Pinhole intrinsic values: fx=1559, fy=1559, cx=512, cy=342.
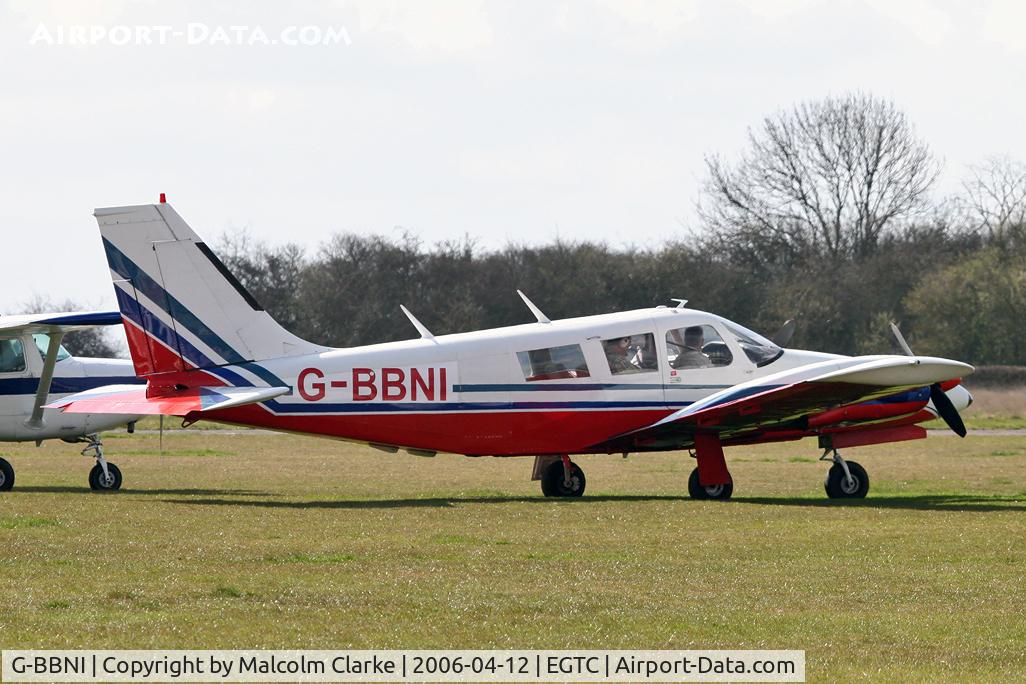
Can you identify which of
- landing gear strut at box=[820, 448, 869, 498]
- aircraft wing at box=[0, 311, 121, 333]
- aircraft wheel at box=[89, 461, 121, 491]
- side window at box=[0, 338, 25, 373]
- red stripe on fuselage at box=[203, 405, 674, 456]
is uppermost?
aircraft wing at box=[0, 311, 121, 333]

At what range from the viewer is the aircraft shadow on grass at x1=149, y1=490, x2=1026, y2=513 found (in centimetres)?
1766

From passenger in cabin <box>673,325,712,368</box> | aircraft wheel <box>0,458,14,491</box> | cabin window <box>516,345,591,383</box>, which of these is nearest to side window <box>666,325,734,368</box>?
passenger in cabin <box>673,325,712,368</box>

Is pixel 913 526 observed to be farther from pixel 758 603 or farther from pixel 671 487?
pixel 671 487

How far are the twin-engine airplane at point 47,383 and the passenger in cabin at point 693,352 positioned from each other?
25.1ft

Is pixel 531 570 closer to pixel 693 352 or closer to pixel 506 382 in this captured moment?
pixel 506 382

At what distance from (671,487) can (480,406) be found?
415cm

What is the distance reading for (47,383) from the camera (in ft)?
69.5

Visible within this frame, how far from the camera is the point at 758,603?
34.2 ft

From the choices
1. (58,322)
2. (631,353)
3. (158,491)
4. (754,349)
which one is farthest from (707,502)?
(58,322)

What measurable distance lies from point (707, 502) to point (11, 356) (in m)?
10.2

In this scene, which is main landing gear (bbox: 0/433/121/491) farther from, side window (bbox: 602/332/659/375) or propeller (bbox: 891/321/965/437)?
propeller (bbox: 891/321/965/437)

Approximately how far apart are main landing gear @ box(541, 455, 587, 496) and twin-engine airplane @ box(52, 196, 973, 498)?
3cm

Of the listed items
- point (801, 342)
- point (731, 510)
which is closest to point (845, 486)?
point (731, 510)

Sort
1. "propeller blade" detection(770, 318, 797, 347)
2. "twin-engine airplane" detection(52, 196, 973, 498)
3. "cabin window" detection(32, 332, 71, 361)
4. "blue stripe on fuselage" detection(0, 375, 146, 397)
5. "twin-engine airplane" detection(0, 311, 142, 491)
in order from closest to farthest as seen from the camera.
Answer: "twin-engine airplane" detection(52, 196, 973, 498), "propeller blade" detection(770, 318, 797, 347), "twin-engine airplane" detection(0, 311, 142, 491), "blue stripe on fuselage" detection(0, 375, 146, 397), "cabin window" detection(32, 332, 71, 361)
